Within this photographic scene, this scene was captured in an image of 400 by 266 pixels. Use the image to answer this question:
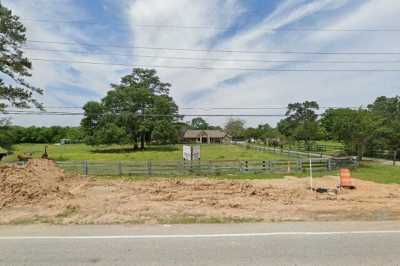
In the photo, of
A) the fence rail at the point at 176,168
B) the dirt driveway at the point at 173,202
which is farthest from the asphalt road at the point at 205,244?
the fence rail at the point at 176,168

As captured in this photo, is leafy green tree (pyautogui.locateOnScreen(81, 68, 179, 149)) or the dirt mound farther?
leafy green tree (pyautogui.locateOnScreen(81, 68, 179, 149))

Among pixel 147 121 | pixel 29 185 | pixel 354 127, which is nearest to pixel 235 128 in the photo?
pixel 147 121

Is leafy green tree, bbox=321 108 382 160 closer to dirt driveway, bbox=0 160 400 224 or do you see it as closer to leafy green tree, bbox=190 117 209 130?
dirt driveway, bbox=0 160 400 224

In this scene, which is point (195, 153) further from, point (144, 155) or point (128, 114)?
point (128, 114)

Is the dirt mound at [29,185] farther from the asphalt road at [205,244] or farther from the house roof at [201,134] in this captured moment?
the house roof at [201,134]

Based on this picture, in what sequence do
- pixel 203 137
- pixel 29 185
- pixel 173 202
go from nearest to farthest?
1. pixel 173 202
2. pixel 29 185
3. pixel 203 137

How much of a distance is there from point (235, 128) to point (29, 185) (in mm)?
115599

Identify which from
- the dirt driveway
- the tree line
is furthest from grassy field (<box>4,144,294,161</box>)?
the dirt driveway

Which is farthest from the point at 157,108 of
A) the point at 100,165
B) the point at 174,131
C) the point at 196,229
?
the point at 196,229

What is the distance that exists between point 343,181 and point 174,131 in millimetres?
47696

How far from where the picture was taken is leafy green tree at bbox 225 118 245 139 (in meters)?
123

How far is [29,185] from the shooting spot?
12117mm

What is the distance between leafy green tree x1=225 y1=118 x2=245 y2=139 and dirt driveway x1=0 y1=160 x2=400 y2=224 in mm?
108044

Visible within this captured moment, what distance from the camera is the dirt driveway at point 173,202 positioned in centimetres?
848
